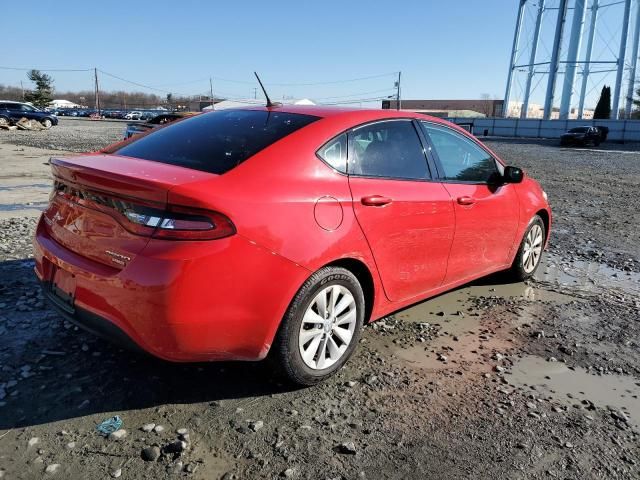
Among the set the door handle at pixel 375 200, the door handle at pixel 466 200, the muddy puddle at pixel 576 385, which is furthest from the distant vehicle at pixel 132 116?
the muddy puddle at pixel 576 385

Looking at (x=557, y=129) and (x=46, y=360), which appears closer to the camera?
(x=46, y=360)

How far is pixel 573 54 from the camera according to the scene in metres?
51.4

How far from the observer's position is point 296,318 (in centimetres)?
290

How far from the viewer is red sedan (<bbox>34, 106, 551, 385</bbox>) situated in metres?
2.57

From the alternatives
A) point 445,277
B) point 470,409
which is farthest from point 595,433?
point 445,277

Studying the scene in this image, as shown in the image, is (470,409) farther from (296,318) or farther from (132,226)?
(132,226)

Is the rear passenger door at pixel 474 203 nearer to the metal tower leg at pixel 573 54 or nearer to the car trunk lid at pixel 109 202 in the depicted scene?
the car trunk lid at pixel 109 202

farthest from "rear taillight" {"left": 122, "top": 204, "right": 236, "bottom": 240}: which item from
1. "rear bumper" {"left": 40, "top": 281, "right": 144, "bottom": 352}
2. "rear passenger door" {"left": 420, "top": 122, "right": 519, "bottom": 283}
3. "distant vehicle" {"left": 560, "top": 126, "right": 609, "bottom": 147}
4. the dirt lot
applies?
"distant vehicle" {"left": 560, "top": 126, "right": 609, "bottom": 147}

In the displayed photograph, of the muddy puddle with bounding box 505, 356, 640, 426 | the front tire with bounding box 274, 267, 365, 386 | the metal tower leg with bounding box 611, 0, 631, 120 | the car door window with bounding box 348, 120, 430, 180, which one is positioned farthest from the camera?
the metal tower leg with bounding box 611, 0, 631, 120

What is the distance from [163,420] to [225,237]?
3.41 ft

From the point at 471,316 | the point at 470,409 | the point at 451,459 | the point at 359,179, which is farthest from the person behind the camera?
the point at 471,316

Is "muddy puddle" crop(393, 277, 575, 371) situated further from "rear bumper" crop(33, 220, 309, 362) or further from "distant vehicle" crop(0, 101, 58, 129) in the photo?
"distant vehicle" crop(0, 101, 58, 129)

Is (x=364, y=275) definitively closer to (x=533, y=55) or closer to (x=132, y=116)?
(x=533, y=55)

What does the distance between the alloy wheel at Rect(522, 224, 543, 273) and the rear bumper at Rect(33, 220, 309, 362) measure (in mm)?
3118
